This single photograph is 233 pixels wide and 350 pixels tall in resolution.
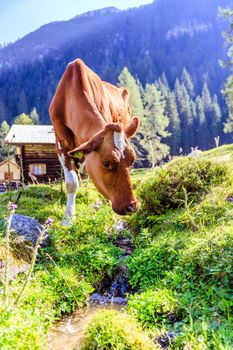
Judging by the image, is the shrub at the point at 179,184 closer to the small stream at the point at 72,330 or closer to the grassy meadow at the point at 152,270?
the grassy meadow at the point at 152,270

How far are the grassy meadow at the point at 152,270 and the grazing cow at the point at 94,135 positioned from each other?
0.83 meters

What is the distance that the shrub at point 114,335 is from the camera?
10.1 ft

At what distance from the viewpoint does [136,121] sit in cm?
639

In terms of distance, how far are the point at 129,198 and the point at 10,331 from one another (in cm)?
281

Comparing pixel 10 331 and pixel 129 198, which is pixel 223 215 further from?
pixel 10 331

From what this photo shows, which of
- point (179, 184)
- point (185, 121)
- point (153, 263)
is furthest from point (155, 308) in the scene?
point (185, 121)

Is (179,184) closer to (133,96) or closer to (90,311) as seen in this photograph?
(90,311)

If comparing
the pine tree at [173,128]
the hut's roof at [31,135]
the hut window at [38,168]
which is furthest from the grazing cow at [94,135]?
the pine tree at [173,128]

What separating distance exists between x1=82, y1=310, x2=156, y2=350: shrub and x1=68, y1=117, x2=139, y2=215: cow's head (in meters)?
2.11

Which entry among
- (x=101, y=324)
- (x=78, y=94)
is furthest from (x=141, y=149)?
(x=101, y=324)

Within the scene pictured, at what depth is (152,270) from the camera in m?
5.04

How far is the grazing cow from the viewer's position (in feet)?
17.5

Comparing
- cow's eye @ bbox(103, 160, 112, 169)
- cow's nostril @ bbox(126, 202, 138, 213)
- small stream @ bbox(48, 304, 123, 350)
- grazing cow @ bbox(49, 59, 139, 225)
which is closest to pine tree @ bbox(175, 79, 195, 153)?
grazing cow @ bbox(49, 59, 139, 225)

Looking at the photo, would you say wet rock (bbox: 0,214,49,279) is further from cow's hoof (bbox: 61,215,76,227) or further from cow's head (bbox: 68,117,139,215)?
cow's head (bbox: 68,117,139,215)
